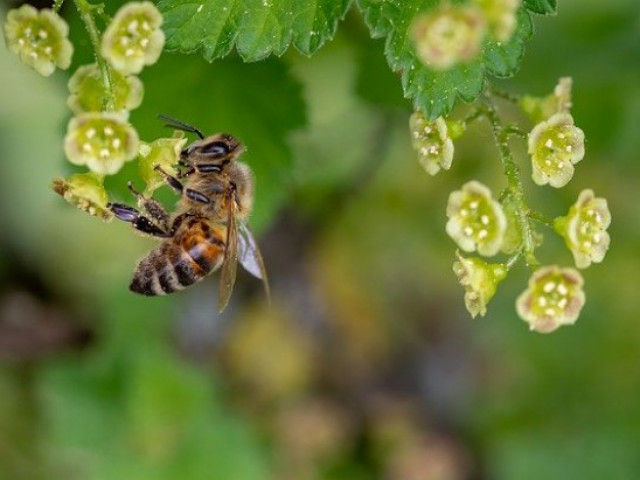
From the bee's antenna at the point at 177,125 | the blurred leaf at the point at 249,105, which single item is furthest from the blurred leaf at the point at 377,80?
the bee's antenna at the point at 177,125

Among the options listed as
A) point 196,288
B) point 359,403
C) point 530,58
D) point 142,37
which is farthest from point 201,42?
point 359,403

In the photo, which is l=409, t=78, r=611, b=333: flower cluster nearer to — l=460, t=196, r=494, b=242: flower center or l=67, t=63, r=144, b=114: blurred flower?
l=460, t=196, r=494, b=242: flower center

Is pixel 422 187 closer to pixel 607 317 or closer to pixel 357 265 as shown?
pixel 357 265

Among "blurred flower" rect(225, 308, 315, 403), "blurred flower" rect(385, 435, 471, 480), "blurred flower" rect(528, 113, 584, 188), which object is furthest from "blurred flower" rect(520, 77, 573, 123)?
"blurred flower" rect(385, 435, 471, 480)

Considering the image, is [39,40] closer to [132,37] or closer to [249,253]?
[132,37]

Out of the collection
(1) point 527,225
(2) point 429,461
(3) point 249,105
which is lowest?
(2) point 429,461

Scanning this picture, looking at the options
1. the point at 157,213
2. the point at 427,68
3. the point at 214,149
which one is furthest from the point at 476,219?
the point at 157,213

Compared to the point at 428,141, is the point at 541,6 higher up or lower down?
higher up
